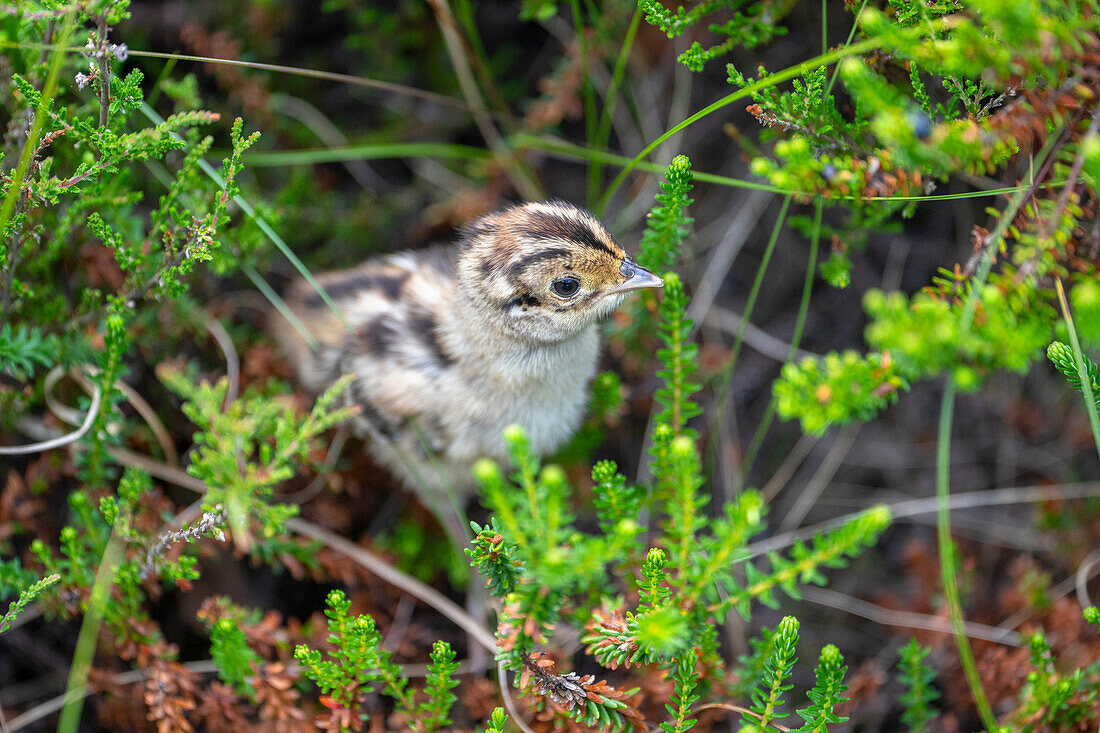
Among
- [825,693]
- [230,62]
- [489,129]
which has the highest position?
[230,62]

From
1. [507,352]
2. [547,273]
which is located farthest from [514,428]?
[507,352]

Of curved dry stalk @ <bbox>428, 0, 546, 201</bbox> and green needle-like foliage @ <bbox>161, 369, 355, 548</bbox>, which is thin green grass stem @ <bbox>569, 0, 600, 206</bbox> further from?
green needle-like foliage @ <bbox>161, 369, 355, 548</bbox>

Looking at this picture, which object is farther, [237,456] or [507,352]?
[507,352]

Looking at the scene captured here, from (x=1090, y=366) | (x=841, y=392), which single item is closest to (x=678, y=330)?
(x=841, y=392)

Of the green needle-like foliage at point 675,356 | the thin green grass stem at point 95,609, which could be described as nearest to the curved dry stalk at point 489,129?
the green needle-like foliage at point 675,356

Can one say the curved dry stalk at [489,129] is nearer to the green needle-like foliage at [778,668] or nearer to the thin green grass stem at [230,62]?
the thin green grass stem at [230,62]

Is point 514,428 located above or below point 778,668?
above

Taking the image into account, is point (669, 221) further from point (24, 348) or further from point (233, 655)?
point (24, 348)

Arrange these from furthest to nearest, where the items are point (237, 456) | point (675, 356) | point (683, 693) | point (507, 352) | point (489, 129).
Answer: point (489, 129)
point (507, 352)
point (675, 356)
point (237, 456)
point (683, 693)
